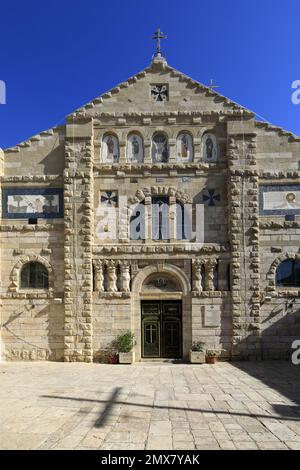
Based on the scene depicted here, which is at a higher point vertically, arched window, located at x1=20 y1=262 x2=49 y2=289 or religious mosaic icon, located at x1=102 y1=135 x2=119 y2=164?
religious mosaic icon, located at x1=102 y1=135 x2=119 y2=164

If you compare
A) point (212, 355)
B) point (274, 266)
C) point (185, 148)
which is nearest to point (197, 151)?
point (185, 148)

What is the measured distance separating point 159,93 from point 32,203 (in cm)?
724

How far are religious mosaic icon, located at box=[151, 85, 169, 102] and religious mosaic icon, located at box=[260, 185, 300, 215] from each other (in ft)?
19.0

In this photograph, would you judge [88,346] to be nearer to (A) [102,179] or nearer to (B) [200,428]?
(A) [102,179]

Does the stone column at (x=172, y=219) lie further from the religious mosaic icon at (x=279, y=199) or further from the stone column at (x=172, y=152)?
the religious mosaic icon at (x=279, y=199)

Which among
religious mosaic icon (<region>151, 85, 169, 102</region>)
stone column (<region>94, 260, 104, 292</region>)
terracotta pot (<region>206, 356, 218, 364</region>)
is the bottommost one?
terracotta pot (<region>206, 356, 218, 364</region>)

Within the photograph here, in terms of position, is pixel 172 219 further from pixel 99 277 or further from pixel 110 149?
pixel 110 149

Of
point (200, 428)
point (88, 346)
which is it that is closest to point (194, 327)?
point (88, 346)

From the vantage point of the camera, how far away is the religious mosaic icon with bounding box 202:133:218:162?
19045mm

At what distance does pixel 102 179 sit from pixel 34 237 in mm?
3764

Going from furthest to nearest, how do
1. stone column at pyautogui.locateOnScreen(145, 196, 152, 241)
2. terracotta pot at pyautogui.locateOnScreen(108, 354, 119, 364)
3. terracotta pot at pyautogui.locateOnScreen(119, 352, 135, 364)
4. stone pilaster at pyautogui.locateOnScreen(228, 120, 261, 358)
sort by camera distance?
1. stone column at pyautogui.locateOnScreen(145, 196, 152, 241)
2. stone pilaster at pyautogui.locateOnScreen(228, 120, 261, 358)
3. terracotta pot at pyautogui.locateOnScreen(108, 354, 119, 364)
4. terracotta pot at pyautogui.locateOnScreen(119, 352, 135, 364)

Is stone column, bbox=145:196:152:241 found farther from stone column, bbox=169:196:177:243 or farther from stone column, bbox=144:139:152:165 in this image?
Answer: stone column, bbox=144:139:152:165

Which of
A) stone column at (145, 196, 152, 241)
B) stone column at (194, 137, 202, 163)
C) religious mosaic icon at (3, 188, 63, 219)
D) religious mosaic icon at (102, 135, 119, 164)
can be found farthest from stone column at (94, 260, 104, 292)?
stone column at (194, 137, 202, 163)

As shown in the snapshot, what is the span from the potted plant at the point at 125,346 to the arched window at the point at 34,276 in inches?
149
